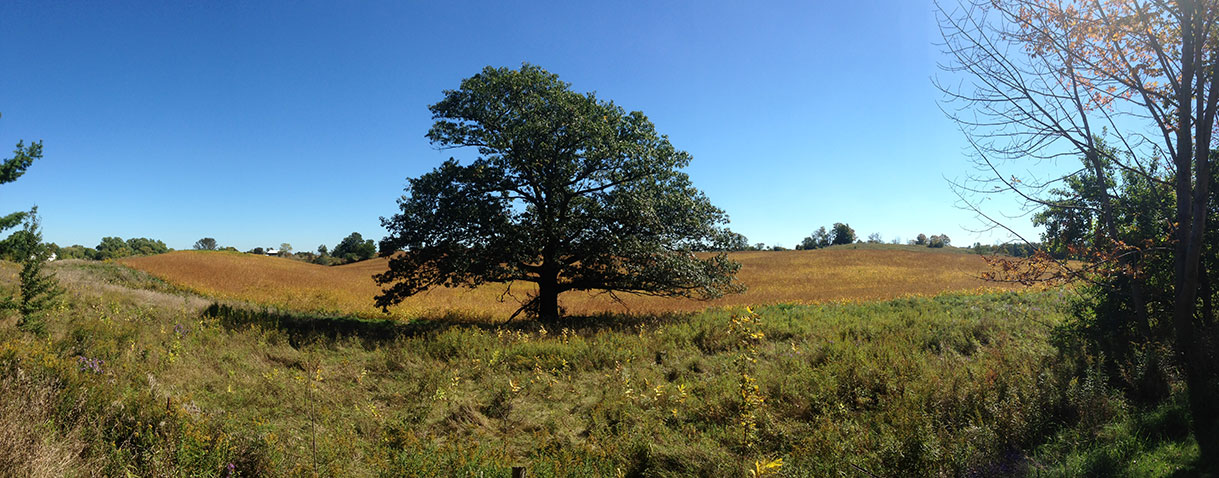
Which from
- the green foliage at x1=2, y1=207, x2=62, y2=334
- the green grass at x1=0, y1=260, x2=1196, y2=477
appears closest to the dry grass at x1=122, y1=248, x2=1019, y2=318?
the green grass at x1=0, y1=260, x2=1196, y2=477

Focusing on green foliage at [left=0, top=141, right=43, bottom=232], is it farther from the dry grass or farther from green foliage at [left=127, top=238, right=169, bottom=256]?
green foliage at [left=127, top=238, right=169, bottom=256]

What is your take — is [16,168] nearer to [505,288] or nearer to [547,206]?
[547,206]

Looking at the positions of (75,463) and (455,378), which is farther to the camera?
(455,378)

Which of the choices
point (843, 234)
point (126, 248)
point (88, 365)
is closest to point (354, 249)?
point (126, 248)

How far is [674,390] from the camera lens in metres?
7.90

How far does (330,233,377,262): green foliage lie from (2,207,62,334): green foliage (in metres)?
67.3

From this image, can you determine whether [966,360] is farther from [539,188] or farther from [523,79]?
[523,79]

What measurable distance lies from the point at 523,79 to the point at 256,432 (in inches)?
437

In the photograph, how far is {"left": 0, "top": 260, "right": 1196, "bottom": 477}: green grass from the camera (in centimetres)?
512

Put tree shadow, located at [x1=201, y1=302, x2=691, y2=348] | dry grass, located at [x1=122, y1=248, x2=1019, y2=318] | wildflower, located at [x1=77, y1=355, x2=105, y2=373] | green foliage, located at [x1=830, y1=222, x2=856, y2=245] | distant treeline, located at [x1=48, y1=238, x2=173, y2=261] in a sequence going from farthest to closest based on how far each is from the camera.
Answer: green foliage, located at [x1=830, y1=222, x2=856, y2=245]
distant treeline, located at [x1=48, y1=238, x2=173, y2=261]
dry grass, located at [x1=122, y1=248, x2=1019, y2=318]
tree shadow, located at [x1=201, y1=302, x2=691, y2=348]
wildflower, located at [x1=77, y1=355, x2=105, y2=373]

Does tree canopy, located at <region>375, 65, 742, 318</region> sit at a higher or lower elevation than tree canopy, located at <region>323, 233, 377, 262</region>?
lower

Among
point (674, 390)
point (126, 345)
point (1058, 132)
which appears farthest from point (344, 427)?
point (1058, 132)

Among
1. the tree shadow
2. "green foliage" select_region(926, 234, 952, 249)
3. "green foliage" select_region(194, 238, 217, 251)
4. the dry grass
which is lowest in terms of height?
the tree shadow

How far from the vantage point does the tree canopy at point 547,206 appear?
13.8 m
